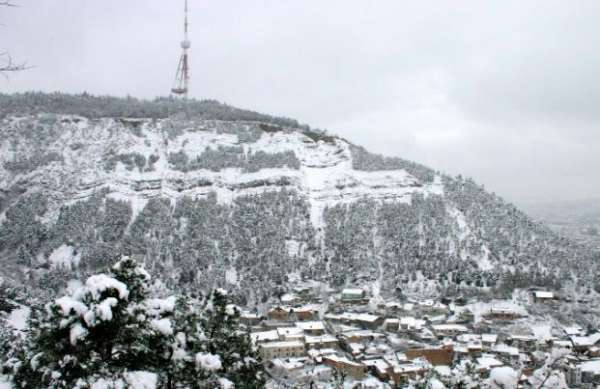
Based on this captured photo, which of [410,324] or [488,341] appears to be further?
[410,324]

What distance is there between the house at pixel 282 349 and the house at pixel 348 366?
3200mm

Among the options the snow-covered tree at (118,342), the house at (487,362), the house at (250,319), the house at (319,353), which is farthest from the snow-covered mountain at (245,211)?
the snow-covered tree at (118,342)

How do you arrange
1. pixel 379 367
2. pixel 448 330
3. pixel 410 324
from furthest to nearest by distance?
pixel 410 324 < pixel 448 330 < pixel 379 367

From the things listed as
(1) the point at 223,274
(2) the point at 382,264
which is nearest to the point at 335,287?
(2) the point at 382,264

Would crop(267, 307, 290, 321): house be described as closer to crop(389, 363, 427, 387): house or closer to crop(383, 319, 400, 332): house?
crop(383, 319, 400, 332): house

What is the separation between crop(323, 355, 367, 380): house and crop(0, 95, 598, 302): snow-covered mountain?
18738mm

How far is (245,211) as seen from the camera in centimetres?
8281

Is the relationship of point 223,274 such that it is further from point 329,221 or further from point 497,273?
point 497,273

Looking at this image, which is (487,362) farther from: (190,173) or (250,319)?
(190,173)

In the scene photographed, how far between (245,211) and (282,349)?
1533 inches

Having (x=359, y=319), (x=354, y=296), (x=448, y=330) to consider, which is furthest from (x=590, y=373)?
(x=354, y=296)

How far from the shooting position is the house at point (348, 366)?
41656 mm

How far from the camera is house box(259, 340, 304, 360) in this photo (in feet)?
147

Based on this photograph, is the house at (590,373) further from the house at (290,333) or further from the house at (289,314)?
the house at (289,314)
